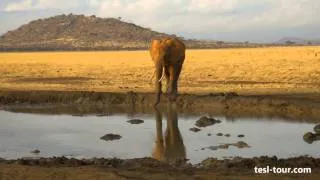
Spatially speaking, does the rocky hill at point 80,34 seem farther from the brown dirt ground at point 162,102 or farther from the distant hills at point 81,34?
the brown dirt ground at point 162,102

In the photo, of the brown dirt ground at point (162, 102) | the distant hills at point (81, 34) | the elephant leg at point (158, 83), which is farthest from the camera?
the distant hills at point (81, 34)

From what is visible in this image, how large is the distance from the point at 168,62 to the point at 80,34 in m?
104

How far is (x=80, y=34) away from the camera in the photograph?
123 m

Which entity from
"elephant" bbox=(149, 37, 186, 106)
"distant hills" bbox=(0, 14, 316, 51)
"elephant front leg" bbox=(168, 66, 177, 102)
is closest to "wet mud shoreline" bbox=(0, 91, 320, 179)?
"elephant front leg" bbox=(168, 66, 177, 102)

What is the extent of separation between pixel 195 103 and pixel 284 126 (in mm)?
4475

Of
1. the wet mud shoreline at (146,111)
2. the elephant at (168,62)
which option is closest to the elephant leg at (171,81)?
the elephant at (168,62)

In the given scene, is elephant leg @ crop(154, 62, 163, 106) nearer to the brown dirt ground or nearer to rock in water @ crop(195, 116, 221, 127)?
the brown dirt ground

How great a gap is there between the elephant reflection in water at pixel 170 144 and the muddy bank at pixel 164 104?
192 centimetres

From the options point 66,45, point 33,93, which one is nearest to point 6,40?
point 66,45

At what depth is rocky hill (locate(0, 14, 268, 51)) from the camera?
114375 millimetres

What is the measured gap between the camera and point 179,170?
9.34 meters

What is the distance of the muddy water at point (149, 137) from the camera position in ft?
40.2

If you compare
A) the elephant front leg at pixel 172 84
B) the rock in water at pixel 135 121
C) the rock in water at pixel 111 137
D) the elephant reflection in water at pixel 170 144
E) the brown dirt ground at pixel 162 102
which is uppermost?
the elephant front leg at pixel 172 84

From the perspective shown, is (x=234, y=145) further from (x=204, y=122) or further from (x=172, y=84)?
(x=172, y=84)
